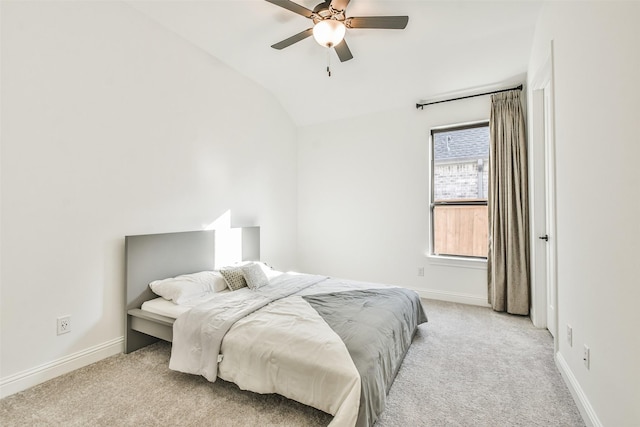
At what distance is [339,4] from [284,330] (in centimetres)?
235

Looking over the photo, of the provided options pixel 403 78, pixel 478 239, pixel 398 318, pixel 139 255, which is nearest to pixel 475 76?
pixel 403 78

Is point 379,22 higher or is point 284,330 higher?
point 379,22

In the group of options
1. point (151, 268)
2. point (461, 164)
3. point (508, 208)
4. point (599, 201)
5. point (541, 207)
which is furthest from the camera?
point (461, 164)

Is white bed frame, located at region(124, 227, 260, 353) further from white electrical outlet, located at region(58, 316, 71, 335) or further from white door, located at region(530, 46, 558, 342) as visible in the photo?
Result: white door, located at region(530, 46, 558, 342)

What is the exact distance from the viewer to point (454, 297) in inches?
146

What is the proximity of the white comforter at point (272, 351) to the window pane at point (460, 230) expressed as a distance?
2.45 metres

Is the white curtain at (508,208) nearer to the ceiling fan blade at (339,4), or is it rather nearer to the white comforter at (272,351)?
the ceiling fan blade at (339,4)

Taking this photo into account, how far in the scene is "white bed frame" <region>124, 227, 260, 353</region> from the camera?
2.35m

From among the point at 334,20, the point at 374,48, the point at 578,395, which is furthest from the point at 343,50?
the point at 578,395

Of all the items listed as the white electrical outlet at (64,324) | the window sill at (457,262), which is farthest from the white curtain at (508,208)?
the white electrical outlet at (64,324)

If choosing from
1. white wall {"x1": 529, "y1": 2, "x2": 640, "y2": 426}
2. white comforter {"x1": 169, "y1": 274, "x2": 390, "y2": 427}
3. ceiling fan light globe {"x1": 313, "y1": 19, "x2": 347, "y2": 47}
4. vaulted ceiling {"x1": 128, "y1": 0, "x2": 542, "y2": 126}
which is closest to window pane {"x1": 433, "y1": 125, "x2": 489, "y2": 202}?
vaulted ceiling {"x1": 128, "y1": 0, "x2": 542, "y2": 126}

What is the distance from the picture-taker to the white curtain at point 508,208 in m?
3.20

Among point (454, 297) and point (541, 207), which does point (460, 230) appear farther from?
point (541, 207)

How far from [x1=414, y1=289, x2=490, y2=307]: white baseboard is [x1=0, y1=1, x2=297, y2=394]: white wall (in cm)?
299
